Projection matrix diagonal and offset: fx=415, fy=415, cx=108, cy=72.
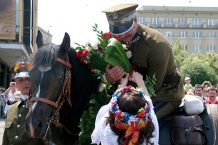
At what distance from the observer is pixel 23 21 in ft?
106

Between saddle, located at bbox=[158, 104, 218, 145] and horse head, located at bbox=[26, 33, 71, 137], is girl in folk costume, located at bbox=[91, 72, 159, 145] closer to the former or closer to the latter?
horse head, located at bbox=[26, 33, 71, 137]

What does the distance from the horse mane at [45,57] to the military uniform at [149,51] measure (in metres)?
0.67

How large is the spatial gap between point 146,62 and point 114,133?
126 cm

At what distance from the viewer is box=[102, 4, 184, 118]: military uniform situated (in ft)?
14.4

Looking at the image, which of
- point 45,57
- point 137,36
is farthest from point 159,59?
point 45,57

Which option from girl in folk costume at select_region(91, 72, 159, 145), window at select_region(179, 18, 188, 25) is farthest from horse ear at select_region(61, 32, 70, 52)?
window at select_region(179, 18, 188, 25)

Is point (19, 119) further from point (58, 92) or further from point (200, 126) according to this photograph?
point (200, 126)

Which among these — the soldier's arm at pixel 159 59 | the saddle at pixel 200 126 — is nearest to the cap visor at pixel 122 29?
the soldier's arm at pixel 159 59

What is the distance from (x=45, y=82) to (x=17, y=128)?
1045 mm

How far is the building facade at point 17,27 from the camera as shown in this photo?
96.9ft

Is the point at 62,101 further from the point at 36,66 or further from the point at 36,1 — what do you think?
the point at 36,1

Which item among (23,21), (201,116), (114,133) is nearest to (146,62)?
(201,116)

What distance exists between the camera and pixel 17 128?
192 inches

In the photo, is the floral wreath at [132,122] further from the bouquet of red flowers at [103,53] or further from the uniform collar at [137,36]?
the uniform collar at [137,36]
